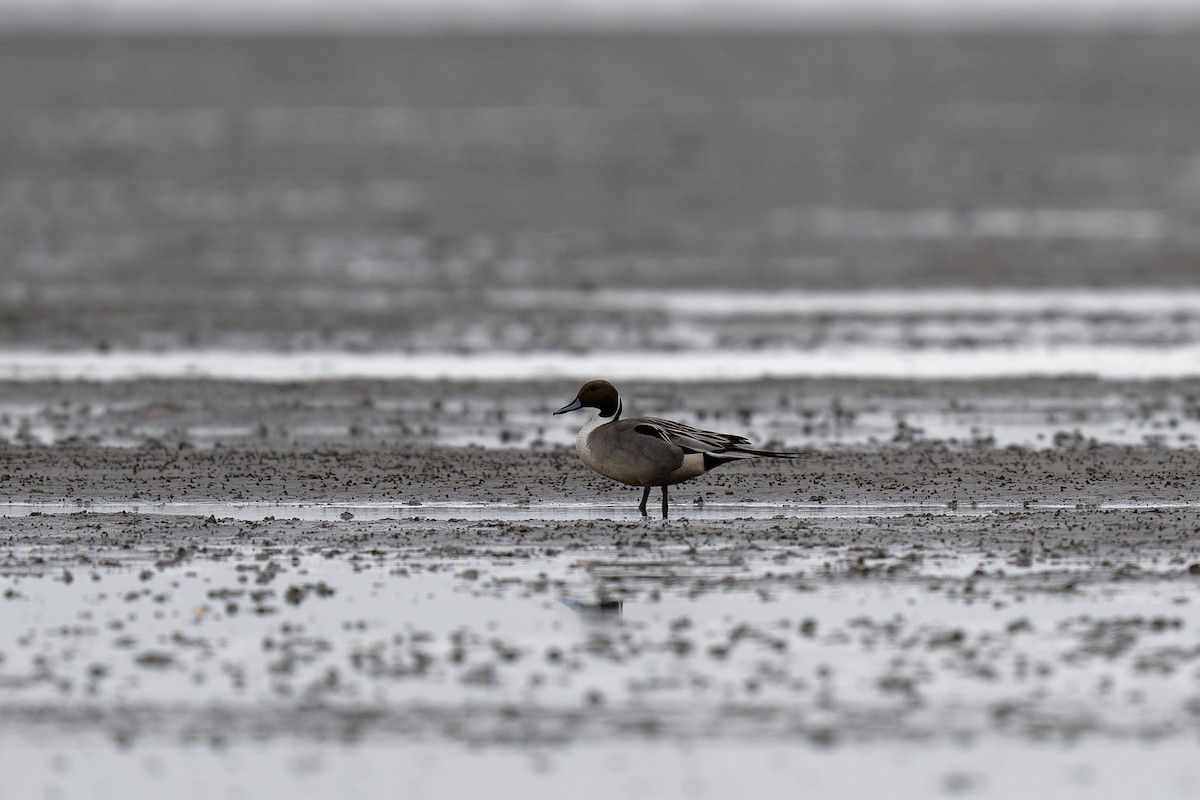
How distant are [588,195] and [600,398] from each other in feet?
80.1

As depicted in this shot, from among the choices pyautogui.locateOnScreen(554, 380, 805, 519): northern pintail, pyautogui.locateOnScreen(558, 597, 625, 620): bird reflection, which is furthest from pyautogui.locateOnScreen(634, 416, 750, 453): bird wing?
pyautogui.locateOnScreen(558, 597, 625, 620): bird reflection

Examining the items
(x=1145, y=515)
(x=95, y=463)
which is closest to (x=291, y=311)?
(x=95, y=463)

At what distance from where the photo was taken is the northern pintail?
37.7 ft

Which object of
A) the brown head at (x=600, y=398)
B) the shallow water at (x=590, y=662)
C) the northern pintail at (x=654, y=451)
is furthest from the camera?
the brown head at (x=600, y=398)

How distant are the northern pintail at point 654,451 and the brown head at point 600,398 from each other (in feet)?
0.81

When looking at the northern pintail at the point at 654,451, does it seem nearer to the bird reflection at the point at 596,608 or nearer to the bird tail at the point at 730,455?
the bird tail at the point at 730,455

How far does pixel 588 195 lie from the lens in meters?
36.2

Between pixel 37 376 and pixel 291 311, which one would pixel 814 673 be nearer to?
pixel 37 376

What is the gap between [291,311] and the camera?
74.1 feet

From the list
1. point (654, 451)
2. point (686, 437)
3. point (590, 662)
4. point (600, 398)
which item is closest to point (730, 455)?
point (686, 437)

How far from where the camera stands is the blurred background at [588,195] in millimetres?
22094

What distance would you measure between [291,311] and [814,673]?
48.9ft

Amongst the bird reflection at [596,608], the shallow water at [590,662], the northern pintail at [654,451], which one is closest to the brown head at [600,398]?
the northern pintail at [654,451]

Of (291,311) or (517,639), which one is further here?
(291,311)
